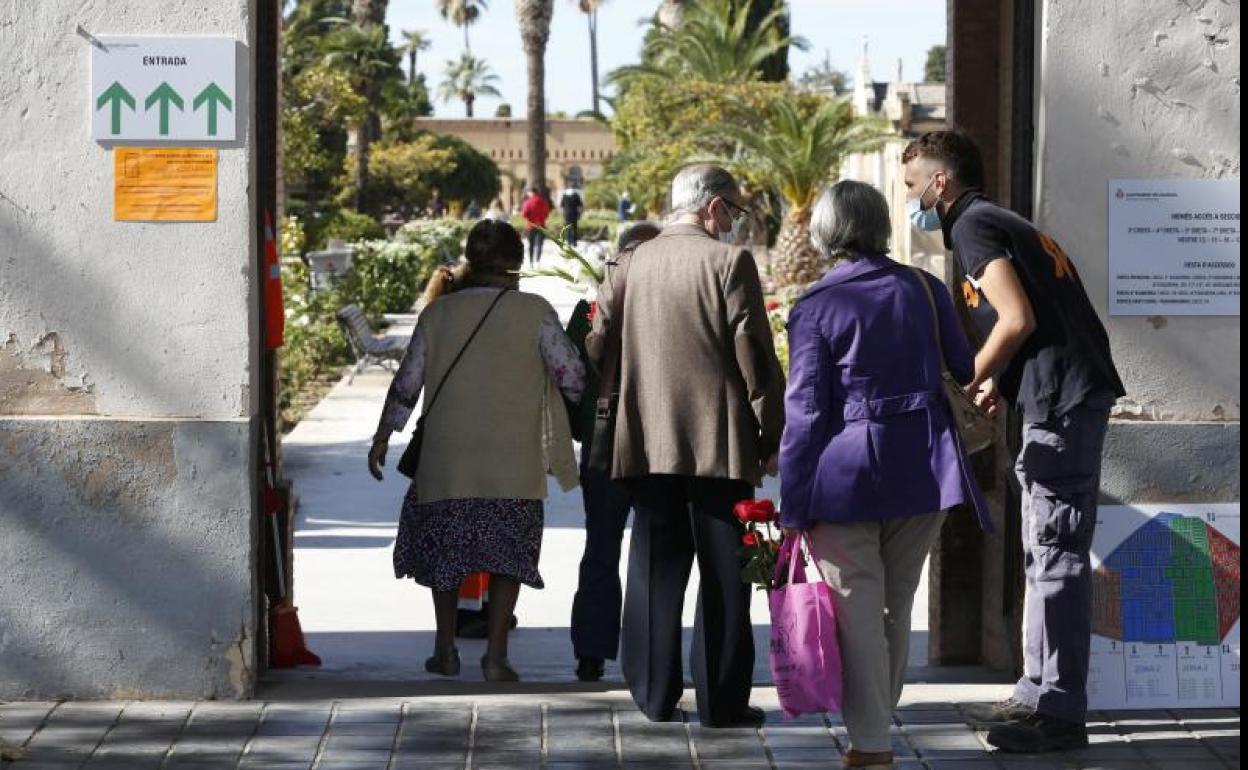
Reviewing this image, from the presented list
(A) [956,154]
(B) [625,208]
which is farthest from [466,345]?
(B) [625,208]

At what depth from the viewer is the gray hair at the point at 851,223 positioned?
547cm

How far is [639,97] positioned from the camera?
38000mm

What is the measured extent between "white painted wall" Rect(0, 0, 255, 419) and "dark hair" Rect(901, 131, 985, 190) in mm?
2149

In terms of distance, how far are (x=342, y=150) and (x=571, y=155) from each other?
175ft

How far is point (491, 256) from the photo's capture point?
22.3ft

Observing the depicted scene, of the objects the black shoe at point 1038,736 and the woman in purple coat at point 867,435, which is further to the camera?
the black shoe at point 1038,736

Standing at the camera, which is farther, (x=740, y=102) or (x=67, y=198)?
(x=740, y=102)

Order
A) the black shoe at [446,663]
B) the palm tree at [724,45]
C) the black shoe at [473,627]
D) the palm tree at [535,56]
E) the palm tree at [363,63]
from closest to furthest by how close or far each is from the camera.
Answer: the black shoe at [446,663] < the black shoe at [473,627] < the palm tree at [724,45] < the palm tree at [363,63] < the palm tree at [535,56]

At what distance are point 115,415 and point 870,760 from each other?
104 inches

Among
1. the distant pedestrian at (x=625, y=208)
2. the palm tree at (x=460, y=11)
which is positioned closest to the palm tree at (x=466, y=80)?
the palm tree at (x=460, y=11)

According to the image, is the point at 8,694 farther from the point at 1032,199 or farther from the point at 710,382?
the point at 1032,199

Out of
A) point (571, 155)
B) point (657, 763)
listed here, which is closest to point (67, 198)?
point (657, 763)

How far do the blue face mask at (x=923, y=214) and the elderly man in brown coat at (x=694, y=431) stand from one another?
0.51 metres

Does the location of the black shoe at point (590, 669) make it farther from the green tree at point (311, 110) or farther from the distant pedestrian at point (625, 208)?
the distant pedestrian at point (625, 208)
